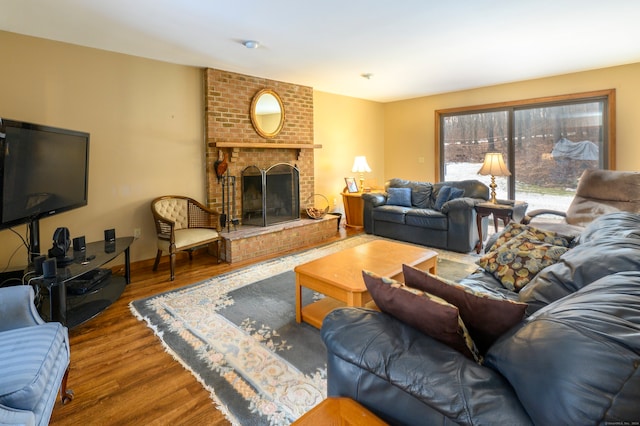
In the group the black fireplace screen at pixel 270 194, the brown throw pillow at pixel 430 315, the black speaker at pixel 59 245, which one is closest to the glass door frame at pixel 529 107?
the black fireplace screen at pixel 270 194

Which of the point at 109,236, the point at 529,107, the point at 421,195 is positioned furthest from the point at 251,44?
the point at 529,107

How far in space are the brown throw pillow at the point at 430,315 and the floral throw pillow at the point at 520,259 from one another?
125 cm

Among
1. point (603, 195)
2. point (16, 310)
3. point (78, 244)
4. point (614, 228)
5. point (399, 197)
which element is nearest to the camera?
A: point (16, 310)

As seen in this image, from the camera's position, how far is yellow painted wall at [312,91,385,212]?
5844mm

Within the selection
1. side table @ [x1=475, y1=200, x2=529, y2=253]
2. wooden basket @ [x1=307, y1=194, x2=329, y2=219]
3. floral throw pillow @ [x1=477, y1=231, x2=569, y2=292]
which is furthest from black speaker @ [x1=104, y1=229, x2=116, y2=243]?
side table @ [x1=475, y1=200, x2=529, y2=253]

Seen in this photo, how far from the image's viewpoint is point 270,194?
16.0 ft

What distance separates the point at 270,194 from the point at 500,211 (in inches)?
120

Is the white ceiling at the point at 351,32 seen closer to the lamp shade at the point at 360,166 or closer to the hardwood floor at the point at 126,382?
the lamp shade at the point at 360,166

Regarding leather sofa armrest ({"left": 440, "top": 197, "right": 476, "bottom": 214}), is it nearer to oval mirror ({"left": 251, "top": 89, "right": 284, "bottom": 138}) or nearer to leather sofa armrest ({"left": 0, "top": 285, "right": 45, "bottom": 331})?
oval mirror ({"left": 251, "top": 89, "right": 284, "bottom": 138})

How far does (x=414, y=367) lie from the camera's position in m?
0.93

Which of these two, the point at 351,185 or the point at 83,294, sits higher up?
the point at 351,185

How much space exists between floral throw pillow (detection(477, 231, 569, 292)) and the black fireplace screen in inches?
121

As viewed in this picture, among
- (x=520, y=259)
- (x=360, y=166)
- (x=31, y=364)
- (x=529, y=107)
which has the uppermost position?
(x=529, y=107)

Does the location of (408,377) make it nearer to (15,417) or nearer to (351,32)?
(15,417)
